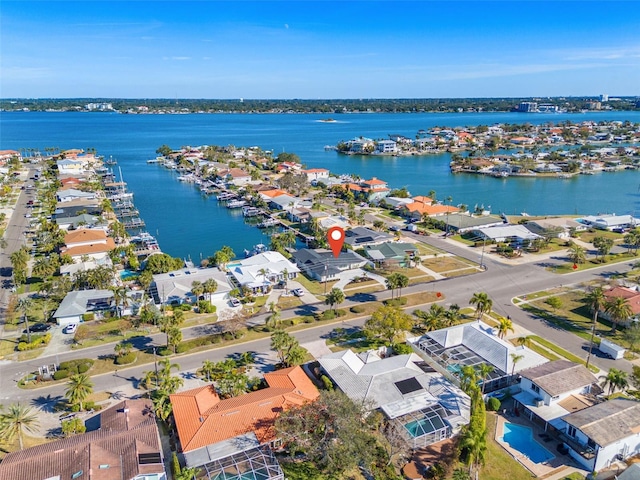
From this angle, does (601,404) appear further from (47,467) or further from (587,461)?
(47,467)

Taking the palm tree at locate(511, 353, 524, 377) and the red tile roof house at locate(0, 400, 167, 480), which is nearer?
the red tile roof house at locate(0, 400, 167, 480)

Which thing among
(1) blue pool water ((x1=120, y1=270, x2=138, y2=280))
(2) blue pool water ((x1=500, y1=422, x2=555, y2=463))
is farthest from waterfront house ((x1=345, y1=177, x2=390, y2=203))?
(2) blue pool water ((x1=500, y1=422, x2=555, y2=463))

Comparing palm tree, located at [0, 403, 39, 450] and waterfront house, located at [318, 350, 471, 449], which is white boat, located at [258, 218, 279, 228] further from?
palm tree, located at [0, 403, 39, 450]

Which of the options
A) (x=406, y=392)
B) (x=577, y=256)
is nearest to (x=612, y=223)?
(x=577, y=256)

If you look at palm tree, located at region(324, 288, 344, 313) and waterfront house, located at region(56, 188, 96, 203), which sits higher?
waterfront house, located at region(56, 188, 96, 203)

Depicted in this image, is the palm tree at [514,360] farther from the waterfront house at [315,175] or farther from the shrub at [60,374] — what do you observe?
the waterfront house at [315,175]

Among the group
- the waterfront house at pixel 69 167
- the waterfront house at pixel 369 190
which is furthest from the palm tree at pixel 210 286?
the waterfront house at pixel 69 167
